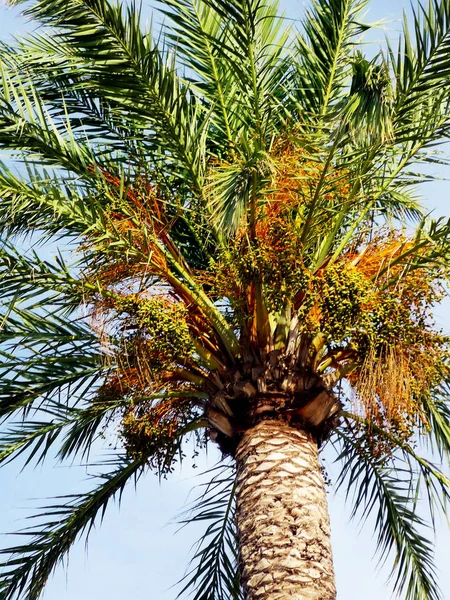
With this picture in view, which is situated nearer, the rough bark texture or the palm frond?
the rough bark texture

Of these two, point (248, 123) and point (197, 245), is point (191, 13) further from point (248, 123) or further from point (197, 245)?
point (197, 245)

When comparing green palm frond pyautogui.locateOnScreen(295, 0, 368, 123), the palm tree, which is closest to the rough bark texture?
the palm tree

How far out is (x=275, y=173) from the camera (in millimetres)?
6973

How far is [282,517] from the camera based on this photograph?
270 inches

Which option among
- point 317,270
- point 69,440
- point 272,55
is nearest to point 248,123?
point 272,55

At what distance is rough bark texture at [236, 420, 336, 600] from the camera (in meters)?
6.58

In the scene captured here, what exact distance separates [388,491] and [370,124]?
3890mm

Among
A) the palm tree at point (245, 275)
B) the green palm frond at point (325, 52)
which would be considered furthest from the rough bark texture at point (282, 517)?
the green palm frond at point (325, 52)

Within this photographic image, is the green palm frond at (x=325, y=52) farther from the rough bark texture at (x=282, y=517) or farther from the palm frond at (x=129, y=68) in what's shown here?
the rough bark texture at (x=282, y=517)

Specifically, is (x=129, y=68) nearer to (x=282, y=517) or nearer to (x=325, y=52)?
(x=325, y=52)

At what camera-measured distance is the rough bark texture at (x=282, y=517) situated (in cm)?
658

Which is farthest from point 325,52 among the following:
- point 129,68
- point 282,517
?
point 282,517

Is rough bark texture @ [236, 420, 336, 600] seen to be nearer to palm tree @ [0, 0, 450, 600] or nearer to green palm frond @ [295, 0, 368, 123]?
palm tree @ [0, 0, 450, 600]

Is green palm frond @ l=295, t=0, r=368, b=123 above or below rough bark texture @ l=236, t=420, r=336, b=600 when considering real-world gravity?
above
